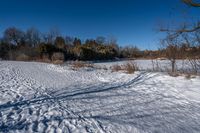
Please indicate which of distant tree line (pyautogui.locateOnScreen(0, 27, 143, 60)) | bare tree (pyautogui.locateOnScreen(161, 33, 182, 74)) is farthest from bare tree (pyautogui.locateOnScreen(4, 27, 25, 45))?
bare tree (pyautogui.locateOnScreen(161, 33, 182, 74))

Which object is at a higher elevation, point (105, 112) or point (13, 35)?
point (13, 35)

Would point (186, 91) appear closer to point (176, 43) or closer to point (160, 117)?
point (160, 117)

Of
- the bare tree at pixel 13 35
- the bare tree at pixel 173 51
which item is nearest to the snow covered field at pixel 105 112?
the bare tree at pixel 173 51

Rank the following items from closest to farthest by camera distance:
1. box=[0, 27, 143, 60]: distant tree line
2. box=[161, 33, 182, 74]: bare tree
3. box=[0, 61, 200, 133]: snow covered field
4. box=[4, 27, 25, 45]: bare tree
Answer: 1. box=[0, 61, 200, 133]: snow covered field
2. box=[161, 33, 182, 74]: bare tree
3. box=[0, 27, 143, 60]: distant tree line
4. box=[4, 27, 25, 45]: bare tree

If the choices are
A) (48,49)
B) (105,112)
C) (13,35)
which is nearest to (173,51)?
(105,112)

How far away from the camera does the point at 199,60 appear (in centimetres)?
1031

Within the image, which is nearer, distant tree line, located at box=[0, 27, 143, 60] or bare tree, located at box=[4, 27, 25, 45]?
distant tree line, located at box=[0, 27, 143, 60]

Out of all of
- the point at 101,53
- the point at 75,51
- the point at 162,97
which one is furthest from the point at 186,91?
the point at 101,53

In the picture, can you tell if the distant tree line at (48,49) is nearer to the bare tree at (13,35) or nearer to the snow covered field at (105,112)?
the bare tree at (13,35)

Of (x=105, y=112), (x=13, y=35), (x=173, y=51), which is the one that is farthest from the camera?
(x=13, y=35)

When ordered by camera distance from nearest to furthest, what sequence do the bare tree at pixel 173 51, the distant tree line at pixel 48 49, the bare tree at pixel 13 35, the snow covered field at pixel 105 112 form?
1. the snow covered field at pixel 105 112
2. the bare tree at pixel 173 51
3. the distant tree line at pixel 48 49
4. the bare tree at pixel 13 35

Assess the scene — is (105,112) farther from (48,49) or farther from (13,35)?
(13,35)

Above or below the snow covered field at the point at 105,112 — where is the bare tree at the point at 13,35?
above

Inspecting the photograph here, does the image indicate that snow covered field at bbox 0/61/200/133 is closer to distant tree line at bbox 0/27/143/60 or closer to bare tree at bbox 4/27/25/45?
distant tree line at bbox 0/27/143/60
